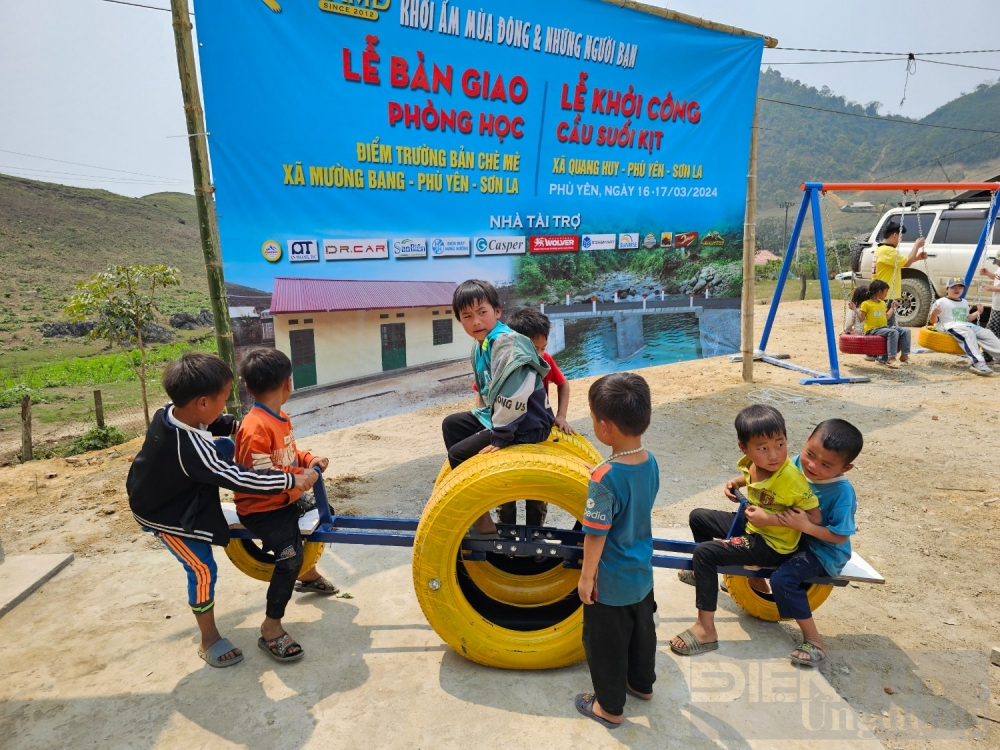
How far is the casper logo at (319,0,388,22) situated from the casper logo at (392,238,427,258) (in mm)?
1636

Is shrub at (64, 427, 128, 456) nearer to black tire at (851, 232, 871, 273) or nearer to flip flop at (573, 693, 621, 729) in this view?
flip flop at (573, 693, 621, 729)

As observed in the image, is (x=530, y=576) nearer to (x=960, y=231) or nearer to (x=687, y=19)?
(x=687, y=19)

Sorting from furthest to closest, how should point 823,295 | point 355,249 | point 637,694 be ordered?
point 823,295 → point 355,249 → point 637,694

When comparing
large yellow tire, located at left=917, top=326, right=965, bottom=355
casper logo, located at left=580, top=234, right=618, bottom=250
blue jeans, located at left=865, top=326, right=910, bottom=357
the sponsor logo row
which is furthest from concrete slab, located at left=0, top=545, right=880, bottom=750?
large yellow tire, located at left=917, top=326, right=965, bottom=355

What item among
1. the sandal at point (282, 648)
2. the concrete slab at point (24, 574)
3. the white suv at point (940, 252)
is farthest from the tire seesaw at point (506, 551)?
the white suv at point (940, 252)

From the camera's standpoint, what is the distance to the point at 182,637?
9.07 feet

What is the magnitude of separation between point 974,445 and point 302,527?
20.0ft

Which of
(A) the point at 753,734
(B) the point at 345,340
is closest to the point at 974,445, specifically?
(A) the point at 753,734

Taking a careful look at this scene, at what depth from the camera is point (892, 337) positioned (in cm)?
866

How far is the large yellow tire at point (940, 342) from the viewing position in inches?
351

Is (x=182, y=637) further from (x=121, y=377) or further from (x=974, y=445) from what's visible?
(x=121, y=377)

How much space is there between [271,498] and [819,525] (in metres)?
2.41

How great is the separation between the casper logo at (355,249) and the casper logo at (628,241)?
8.63 ft

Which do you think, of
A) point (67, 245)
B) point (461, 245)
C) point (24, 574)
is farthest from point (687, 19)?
point (67, 245)
